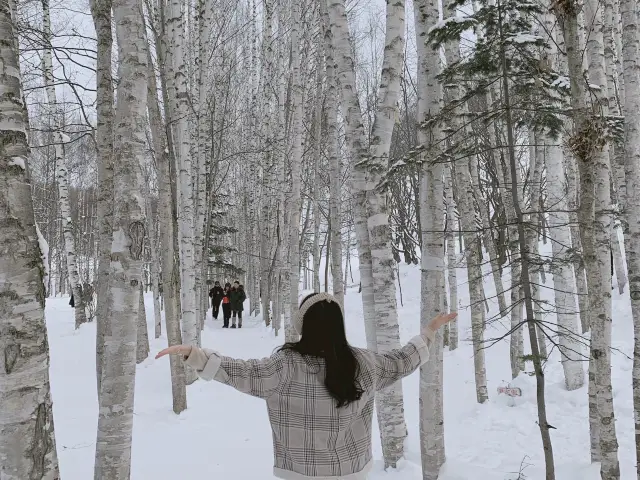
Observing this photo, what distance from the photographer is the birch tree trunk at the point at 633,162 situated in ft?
14.6

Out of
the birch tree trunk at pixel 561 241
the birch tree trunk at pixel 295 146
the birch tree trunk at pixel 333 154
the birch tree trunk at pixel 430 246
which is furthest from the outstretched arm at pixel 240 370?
the birch tree trunk at pixel 295 146

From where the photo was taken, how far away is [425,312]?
480 centimetres

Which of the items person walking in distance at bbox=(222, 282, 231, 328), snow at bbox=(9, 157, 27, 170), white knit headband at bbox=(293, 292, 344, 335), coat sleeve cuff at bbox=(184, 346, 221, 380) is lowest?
person walking in distance at bbox=(222, 282, 231, 328)

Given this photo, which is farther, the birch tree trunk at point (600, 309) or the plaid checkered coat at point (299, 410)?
the birch tree trunk at point (600, 309)

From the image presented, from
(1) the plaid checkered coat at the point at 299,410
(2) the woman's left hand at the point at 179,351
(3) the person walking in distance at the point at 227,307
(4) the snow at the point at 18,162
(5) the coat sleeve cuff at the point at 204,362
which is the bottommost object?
(3) the person walking in distance at the point at 227,307

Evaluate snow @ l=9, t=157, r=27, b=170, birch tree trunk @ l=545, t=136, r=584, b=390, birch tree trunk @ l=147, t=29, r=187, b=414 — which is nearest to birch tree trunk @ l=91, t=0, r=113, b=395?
birch tree trunk @ l=147, t=29, r=187, b=414

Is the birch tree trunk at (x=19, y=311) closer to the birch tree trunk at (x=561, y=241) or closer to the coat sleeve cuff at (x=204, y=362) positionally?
the coat sleeve cuff at (x=204, y=362)

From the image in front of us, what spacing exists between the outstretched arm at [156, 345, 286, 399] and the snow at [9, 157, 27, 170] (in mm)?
1162

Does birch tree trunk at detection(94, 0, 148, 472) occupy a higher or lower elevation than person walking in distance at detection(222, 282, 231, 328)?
higher

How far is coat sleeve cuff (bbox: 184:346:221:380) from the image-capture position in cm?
226

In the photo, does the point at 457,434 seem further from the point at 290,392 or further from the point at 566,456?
the point at 290,392

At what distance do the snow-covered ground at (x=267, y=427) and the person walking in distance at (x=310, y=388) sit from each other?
2789 millimetres

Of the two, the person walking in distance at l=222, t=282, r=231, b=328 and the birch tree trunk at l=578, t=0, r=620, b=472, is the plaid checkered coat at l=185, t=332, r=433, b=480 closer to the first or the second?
the birch tree trunk at l=578, t=0, r=620, b=472

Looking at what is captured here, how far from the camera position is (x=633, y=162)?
4.60 metres
